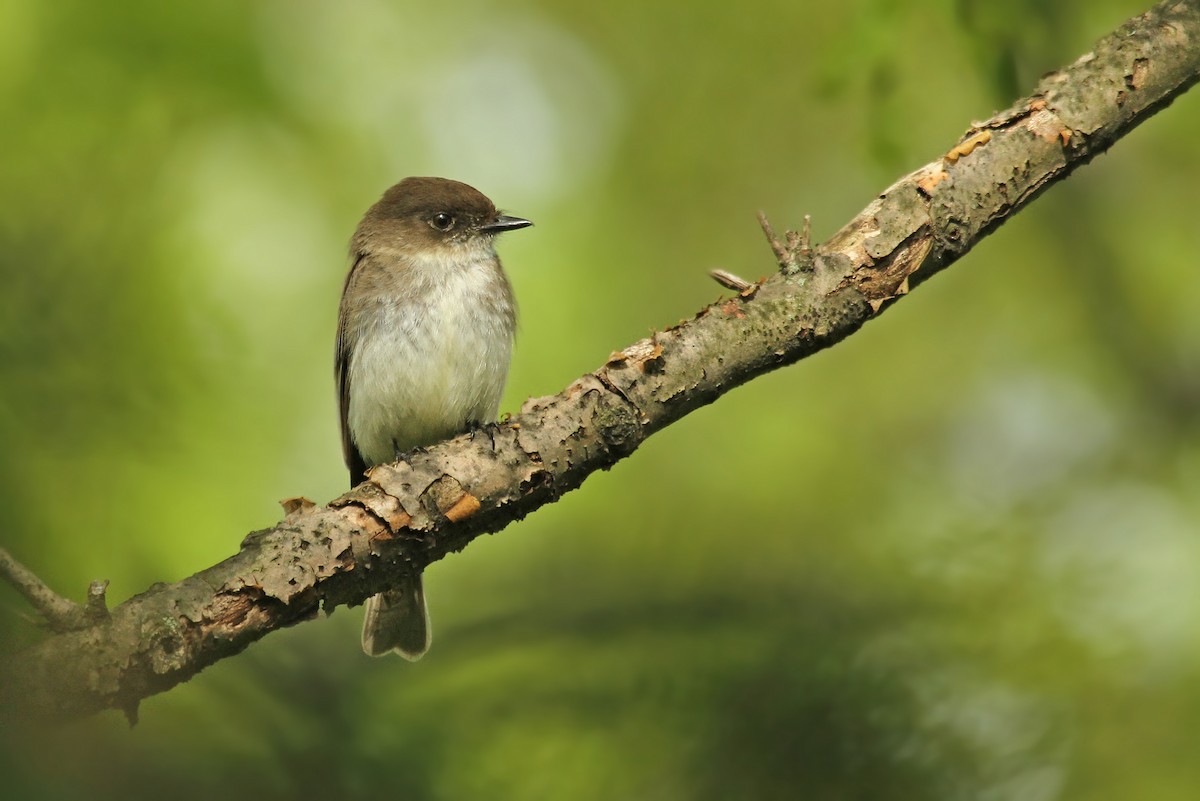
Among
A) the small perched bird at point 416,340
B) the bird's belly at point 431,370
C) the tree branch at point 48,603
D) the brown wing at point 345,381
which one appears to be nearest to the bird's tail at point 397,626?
the small perched bird at point 416,340

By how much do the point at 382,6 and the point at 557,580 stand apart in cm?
668

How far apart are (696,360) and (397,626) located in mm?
2280

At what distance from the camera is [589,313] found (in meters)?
9.04

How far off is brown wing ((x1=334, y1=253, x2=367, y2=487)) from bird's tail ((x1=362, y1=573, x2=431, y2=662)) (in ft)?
A: 3.39

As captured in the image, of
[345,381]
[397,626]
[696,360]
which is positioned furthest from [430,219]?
[696,360]

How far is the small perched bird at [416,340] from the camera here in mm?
5902

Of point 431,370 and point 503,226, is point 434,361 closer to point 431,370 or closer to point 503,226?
point 431,370

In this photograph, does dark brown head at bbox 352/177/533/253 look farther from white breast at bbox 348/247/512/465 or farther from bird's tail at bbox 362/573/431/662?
bird's tail at bbox 362/573/431/662

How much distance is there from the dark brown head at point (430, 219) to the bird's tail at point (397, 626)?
6.13 ft

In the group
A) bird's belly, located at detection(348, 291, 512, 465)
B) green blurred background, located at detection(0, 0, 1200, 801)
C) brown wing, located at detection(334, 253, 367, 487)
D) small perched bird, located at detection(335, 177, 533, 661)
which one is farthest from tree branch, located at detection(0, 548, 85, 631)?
brown wing, located at detection(334, 253, 367, 487)

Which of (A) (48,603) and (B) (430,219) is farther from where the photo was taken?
(B) (430,219)

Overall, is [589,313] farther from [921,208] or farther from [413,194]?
[921,208]

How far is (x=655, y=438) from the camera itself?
28.5ft

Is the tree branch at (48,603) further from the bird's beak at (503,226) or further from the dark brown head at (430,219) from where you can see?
the bird's beak at (503,226)
